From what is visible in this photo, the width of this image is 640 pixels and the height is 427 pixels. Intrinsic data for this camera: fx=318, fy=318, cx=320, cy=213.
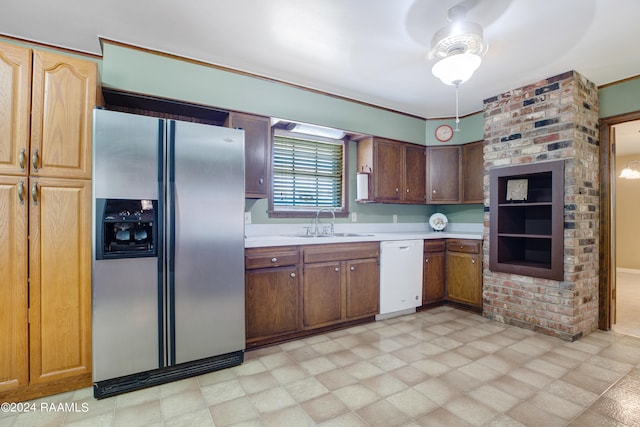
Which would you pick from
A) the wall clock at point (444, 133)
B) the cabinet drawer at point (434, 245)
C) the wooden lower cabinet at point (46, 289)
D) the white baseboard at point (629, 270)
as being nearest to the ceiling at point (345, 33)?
the wall clock at point (444, 133)

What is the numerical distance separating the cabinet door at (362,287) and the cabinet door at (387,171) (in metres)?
0.92

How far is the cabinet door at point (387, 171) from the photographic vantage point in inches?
151

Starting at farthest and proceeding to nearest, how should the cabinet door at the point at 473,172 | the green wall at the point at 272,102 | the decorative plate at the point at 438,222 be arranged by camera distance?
the decorative plate at the point at 438,222, the cabinet door at the point at 473,172, the green wall at the point at 272,102

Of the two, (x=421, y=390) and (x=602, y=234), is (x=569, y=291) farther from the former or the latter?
(x=421, y=390)

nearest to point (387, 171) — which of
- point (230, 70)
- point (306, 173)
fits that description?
point (306, 173)

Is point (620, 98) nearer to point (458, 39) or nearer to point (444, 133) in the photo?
point (444, 133)

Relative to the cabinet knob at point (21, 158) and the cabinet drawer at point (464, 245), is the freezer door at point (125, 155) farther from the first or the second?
the cabinet drawer at point (464, 245)

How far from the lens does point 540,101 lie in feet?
10.3

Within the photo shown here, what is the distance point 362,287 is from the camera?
3270 mm

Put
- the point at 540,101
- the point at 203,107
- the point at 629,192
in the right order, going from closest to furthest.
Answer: the point at 203,107 < the point at 540,101 < the point at 629,192

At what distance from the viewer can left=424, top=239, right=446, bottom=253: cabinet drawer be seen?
3.77 m

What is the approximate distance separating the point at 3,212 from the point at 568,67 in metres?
4.40

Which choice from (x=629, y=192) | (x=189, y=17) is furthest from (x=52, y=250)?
(x=629, y=192)

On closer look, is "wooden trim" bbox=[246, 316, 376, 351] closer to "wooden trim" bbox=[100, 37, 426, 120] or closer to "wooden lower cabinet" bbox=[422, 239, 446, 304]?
"wooden lower cabinet" bbox=[422, 239, 446, 304]
